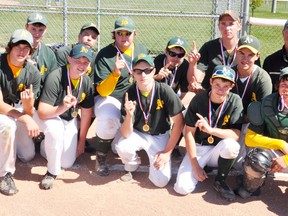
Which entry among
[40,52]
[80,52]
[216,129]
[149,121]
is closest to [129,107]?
[149,121]

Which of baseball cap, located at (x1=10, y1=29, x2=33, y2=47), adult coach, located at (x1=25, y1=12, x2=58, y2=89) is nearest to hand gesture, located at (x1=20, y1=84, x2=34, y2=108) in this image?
baseball cap, located at (x1=10, y1=29, x2=33, y2=47)

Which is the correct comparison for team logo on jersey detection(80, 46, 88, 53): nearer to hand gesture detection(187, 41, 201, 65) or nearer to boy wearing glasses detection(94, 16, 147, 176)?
boy wearing glasses detection(94, 16, 147, 176)

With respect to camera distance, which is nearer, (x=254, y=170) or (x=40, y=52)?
(x=254, y=170)

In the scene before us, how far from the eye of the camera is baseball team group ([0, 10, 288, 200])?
426 cm

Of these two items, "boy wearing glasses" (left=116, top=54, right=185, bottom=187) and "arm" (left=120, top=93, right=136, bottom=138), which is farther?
"boy wearing glasses" (left=116, top=54, right=185, bottom=187)

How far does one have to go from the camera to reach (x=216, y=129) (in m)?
4.34

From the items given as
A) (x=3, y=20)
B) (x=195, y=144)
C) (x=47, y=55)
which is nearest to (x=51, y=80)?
(x=47, y=55)

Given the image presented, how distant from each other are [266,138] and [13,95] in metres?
2.73

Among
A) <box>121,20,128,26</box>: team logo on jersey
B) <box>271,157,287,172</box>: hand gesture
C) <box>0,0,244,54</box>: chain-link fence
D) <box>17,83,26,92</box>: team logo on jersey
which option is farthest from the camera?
<box>0,0,244,54</box>: chain-link fence

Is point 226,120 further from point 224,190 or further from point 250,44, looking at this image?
point 250,44

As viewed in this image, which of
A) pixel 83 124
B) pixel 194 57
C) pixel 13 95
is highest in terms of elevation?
pixel 194 57

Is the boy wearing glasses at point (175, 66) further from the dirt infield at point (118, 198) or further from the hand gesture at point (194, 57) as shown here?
the dirt infield at point (118, 198)

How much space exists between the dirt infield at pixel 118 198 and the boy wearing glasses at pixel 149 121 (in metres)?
0.20

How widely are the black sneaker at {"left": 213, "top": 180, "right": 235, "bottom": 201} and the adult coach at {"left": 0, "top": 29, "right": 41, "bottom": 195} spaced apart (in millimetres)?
1984
